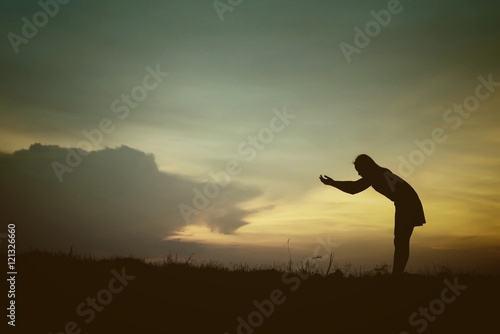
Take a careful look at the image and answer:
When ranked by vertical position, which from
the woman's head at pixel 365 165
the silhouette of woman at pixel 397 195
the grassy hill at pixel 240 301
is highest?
the woman's head at pixel 365 165

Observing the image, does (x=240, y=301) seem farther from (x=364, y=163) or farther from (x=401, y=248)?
(x=364, y=163)

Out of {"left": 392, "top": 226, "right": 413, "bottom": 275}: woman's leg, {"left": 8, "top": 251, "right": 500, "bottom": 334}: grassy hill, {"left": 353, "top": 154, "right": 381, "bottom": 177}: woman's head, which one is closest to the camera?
{"left": 8, "top": 251, "right": 500, "bottom": 334}: grassy hill

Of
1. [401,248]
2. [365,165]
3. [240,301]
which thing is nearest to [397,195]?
[365,165]

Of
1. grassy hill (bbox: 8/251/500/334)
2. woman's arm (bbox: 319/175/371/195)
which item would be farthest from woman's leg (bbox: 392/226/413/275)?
woman's arm (bbox: 319/175/371/195)

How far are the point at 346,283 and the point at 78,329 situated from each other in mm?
5552

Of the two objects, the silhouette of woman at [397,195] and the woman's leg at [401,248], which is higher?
the silhouette of woman at [397,195]

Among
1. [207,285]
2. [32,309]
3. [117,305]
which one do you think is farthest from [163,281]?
[32,309]

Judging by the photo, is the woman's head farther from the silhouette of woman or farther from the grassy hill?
the grassy hill

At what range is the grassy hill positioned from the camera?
662cm

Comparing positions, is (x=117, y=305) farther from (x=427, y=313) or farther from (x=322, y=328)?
(x=427, y=313)

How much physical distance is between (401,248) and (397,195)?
1.25 metres

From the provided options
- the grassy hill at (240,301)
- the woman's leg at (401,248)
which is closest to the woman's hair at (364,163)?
the woman's leg at (401,248)

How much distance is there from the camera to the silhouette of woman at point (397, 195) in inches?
399

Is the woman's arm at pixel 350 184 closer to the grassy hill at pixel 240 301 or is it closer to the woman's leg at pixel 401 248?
the woman's leg at pixel 401 248
